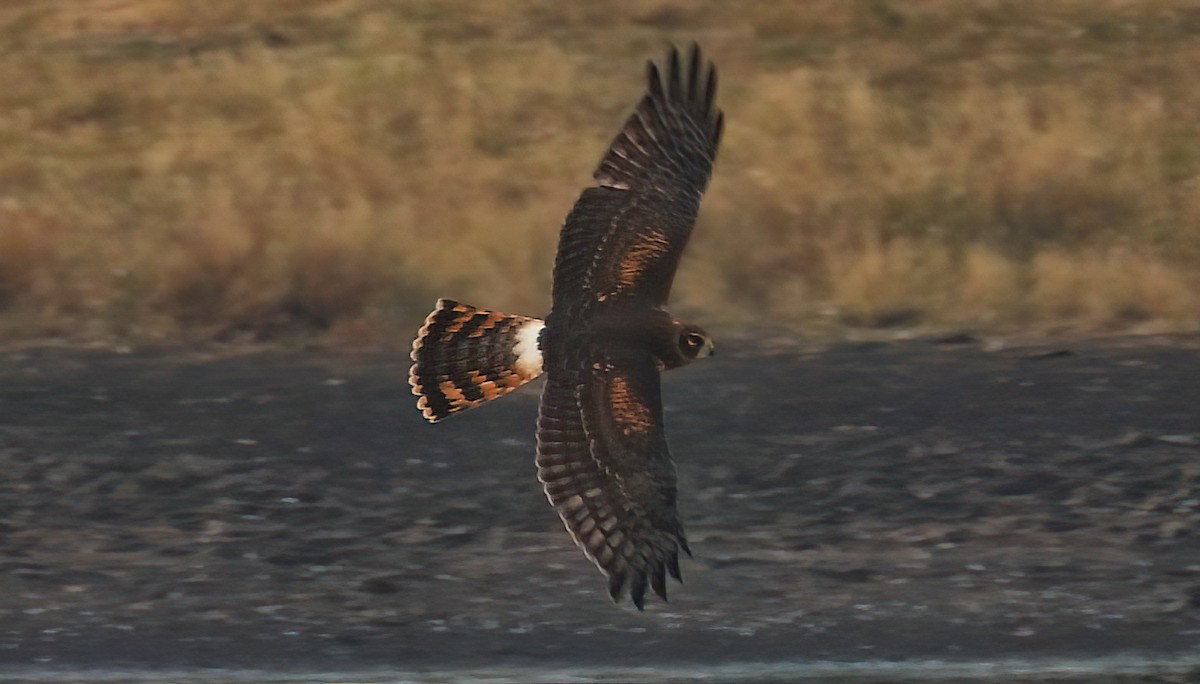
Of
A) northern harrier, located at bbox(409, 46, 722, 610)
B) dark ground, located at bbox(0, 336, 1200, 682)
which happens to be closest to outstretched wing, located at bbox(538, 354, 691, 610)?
northern harrier, located at bbox(409, 46, 722, 610)

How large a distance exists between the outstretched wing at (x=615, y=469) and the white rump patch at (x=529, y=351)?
200 millimetres

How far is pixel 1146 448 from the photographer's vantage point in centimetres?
1335

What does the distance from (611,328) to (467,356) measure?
0.53 meters

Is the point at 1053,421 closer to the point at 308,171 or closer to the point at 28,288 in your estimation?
the point at 308,171

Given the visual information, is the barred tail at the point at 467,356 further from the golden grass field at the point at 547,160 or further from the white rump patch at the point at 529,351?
the golden grass field at the point at 547,160

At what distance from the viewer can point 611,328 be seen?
28.5ft

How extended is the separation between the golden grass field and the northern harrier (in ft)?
19.1

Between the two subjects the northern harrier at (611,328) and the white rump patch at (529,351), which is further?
the white rump patch at (529,351)

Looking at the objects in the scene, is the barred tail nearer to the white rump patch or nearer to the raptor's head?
the white rump patch

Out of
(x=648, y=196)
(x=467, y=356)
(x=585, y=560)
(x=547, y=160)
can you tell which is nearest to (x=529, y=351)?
(x=467, y=356)

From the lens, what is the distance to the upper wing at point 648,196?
8.70 m

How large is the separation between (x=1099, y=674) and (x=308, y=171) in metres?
7.15

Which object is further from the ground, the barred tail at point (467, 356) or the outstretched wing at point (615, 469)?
the barred tail at point (467, 356)

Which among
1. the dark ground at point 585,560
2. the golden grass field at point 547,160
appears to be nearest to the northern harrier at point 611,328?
the dark ground at point 585,560
